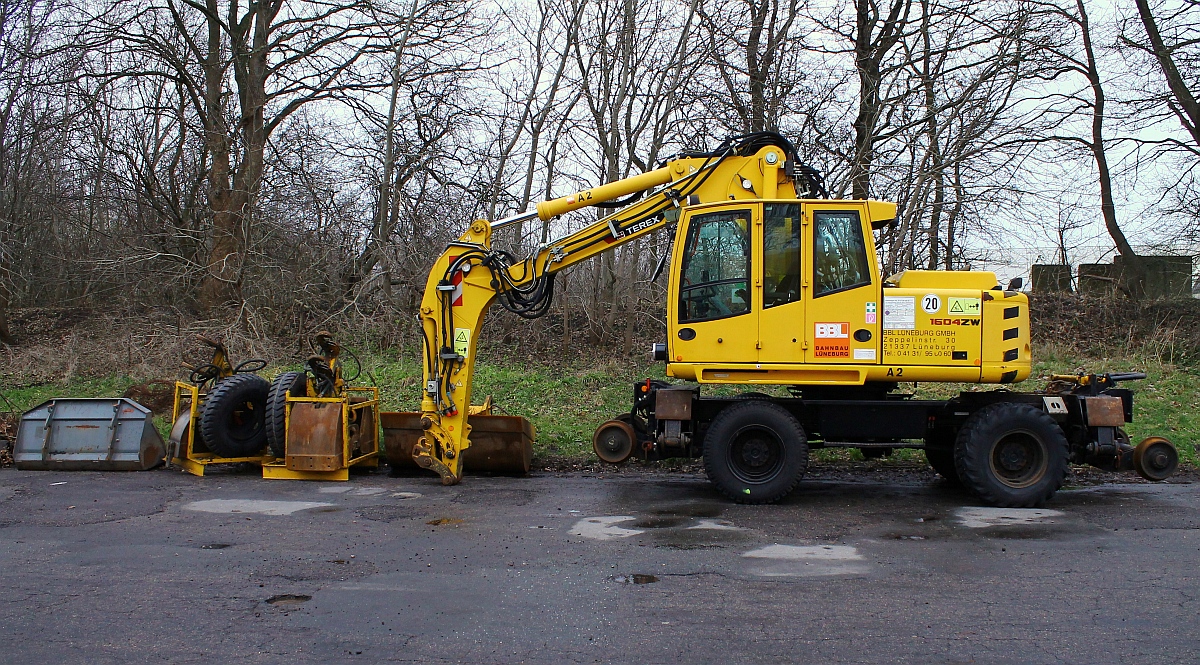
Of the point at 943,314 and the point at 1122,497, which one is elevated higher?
the point at 943,314

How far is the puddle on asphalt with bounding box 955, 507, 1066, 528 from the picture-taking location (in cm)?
729

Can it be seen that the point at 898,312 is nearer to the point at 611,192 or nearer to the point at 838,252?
the point at 838,252

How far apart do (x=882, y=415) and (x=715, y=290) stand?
2061 mm

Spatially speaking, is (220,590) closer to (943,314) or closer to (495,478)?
(495,478)

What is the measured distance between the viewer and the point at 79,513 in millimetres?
7609

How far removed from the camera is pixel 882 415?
8.28m

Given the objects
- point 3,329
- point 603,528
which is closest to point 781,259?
point 603,528

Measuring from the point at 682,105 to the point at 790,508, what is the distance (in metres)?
10.4

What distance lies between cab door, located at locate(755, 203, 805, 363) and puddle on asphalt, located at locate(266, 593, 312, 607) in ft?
15.2

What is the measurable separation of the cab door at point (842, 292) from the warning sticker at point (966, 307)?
2.31 feet

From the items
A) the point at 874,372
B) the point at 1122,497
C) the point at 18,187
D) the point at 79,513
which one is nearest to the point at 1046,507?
the point at 1122,497

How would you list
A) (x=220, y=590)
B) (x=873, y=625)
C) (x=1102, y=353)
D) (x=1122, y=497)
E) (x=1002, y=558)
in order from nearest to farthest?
1. (x=873, y=625)
2. (x=220, y=590)
3. (x=1002, y=558)
4. (x=1122, y=497)
5. (x=1102, y=353)

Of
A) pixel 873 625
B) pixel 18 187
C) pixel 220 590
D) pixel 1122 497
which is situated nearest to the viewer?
pixel 873 625

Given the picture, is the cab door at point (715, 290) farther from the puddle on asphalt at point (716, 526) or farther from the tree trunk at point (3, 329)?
the tree trunk at point (3, 329)
